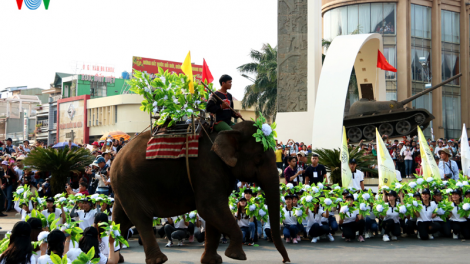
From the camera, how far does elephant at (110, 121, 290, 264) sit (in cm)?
615

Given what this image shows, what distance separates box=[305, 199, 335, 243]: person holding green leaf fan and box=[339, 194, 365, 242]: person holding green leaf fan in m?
0.33

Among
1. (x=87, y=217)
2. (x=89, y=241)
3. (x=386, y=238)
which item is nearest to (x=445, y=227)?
(x=386, y=238)

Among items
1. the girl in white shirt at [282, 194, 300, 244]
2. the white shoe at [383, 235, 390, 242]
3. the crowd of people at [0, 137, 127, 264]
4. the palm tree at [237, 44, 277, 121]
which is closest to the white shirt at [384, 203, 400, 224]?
the white shoe at [383, 235, 390, 242]

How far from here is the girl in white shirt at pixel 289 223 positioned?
31.7 ft

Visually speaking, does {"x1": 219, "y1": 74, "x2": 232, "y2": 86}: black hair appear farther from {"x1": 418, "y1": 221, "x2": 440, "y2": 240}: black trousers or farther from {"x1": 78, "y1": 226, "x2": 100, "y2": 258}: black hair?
{"x1": 418, "y1": 221, "x2": 440, "y2": 240}: black trousers

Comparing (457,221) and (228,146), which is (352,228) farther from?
(228,146)

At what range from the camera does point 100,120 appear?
52.2 m

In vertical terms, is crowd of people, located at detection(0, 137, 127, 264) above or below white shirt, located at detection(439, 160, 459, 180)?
below

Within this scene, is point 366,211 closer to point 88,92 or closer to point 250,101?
point 250,101

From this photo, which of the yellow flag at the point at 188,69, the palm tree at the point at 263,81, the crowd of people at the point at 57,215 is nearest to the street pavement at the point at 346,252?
the crowd of people at the point at 57,215

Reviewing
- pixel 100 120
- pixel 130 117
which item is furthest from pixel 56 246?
pixel 100 120

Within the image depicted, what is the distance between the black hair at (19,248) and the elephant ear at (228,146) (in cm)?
243

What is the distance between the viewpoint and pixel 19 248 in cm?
439

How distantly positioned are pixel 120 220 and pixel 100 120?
47110mm
